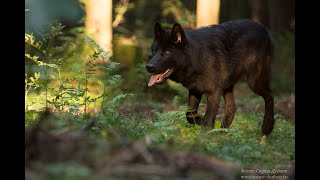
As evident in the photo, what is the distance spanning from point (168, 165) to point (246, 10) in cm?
2410

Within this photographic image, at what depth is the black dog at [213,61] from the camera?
362 inches

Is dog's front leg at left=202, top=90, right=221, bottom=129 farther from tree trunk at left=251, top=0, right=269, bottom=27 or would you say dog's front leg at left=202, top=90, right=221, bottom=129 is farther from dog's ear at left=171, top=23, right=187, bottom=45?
tree trunk at left=251, top=0, right=269, bottom=27

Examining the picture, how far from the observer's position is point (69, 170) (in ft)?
14.7

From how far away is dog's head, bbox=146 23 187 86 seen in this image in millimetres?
9109

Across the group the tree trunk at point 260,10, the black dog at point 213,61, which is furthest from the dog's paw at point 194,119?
the tree trunk at point 260,10

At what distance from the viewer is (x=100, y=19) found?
54.9 feet

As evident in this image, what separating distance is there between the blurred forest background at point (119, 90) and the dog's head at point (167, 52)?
0.60 m

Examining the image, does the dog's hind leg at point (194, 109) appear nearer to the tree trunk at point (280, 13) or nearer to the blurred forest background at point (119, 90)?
the blurred forest background at point (119, 90)

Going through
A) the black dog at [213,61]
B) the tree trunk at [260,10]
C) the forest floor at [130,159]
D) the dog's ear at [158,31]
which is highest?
the tree trunk at [260,10]

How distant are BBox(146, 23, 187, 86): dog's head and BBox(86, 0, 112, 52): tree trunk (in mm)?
7441

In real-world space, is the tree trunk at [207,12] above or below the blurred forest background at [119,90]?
above
